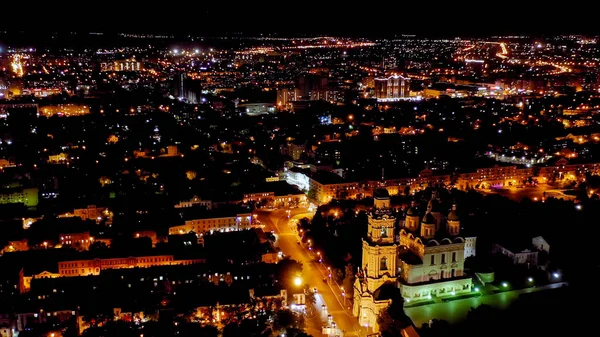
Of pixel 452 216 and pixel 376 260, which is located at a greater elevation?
pixel 452 216

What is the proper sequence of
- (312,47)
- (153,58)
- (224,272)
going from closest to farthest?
1. (224,272)
2. (153,58)
3. (312,47)

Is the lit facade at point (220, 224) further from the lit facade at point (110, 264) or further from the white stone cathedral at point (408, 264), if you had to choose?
the white stone cathedral at point (408, 264)

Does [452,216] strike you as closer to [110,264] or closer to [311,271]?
[311,271]

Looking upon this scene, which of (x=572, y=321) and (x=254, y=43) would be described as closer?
(x=572, y=321)

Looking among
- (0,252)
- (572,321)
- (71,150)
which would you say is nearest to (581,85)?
(71,150)

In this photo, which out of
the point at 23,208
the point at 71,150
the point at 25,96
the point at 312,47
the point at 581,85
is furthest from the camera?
the point at 312,47

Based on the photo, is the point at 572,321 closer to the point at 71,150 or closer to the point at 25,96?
the point at 71,150

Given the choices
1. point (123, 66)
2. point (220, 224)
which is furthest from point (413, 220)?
point (123, 66)
